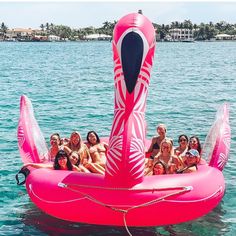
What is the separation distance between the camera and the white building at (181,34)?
11625cm

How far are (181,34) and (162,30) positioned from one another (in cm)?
623

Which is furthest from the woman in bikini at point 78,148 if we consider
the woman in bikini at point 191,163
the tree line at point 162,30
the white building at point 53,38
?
the white building at point 53,38

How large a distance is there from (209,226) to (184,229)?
407 millimetres

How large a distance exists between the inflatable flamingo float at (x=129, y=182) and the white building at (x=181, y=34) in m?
111

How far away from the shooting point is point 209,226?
7.34m

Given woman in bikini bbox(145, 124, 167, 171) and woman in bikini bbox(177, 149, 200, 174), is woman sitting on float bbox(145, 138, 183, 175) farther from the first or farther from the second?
woman in bikini bbox(145, 124, 167, 171)

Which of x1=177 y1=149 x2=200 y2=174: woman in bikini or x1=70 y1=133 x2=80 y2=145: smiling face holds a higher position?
x1=70 y1=133 x2=80 y2=145: smiling face

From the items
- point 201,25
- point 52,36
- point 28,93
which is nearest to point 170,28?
point 201,25

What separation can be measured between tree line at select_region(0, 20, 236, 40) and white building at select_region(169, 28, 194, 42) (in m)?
0.88

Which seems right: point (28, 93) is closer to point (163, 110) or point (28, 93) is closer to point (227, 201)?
point (163, 110)

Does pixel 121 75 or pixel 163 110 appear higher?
pixel 121 75

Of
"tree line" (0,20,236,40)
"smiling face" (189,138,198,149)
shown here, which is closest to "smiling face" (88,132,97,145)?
"smiling face" (189,138,198,149)

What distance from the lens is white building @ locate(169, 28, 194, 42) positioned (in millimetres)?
116250

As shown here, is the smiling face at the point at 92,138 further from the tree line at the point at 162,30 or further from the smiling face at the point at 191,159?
the tree line at the point at 162,30
